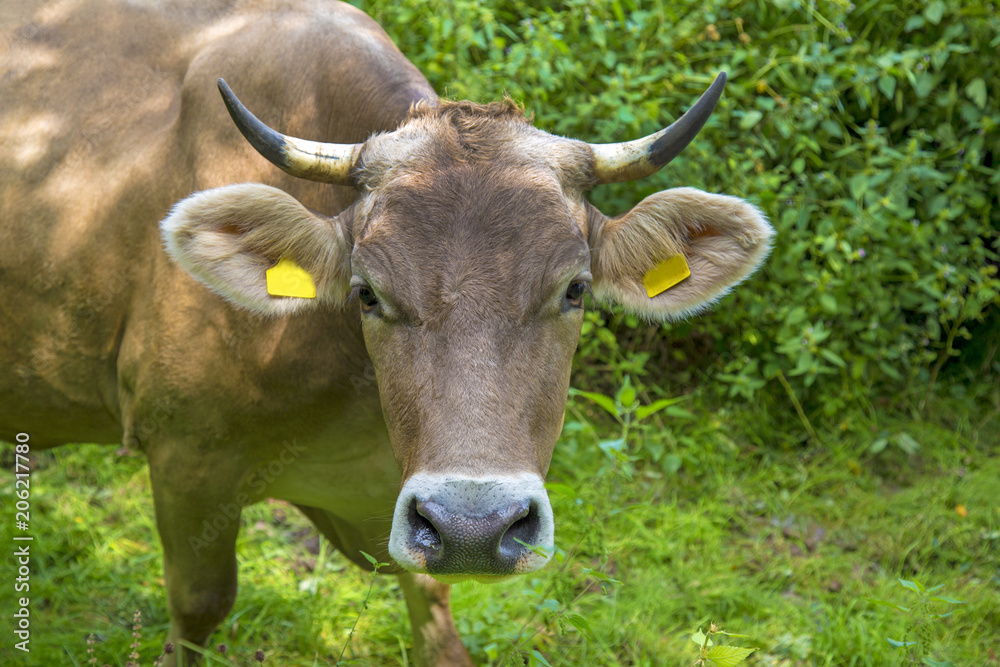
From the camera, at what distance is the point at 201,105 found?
128 inches

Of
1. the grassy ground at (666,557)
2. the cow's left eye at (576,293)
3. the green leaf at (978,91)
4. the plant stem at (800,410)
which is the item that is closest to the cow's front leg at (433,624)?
the grassy ground at (666,557)

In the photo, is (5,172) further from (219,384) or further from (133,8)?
(219,384)

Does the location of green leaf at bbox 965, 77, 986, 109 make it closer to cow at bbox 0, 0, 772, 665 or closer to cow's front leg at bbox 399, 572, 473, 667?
cow at bbox 0, 0, 772, 665

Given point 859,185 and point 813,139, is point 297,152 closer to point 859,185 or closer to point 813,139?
point 859,185

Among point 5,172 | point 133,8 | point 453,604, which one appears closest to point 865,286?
point 453,604

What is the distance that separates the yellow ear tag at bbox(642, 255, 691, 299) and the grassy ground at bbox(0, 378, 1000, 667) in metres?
0.94

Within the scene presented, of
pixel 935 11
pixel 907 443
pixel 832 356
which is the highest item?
pixel 935 11

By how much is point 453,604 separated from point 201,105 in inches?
96.3

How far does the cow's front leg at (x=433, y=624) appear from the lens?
3.68 m

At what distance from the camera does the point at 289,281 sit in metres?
2.92

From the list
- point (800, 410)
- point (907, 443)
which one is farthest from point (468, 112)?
point (907, 443)

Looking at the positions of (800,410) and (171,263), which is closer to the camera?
(171,263)

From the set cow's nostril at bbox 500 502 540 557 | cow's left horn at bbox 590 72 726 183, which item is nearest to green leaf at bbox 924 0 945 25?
cow's left horn at bbox 590 72 726 183

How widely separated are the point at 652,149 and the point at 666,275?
0.45 metres
